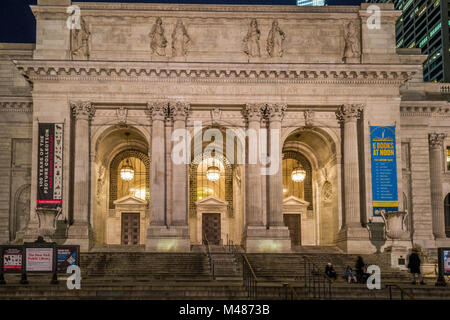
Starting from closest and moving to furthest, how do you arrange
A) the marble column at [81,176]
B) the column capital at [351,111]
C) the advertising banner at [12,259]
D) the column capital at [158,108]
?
the advertising banner at [12,259], the marble column at [81,176], the column capital at [158,108], the column capital at [351,111]

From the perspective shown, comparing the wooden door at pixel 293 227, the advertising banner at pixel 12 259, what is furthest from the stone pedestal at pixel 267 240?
the advertising banner at pixel 12 259

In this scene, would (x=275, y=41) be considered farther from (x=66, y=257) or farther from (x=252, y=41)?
(x=66, y=257)

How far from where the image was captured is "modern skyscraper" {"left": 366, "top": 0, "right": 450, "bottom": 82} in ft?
368

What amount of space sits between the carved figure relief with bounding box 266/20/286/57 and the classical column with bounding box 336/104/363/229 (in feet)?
17.1

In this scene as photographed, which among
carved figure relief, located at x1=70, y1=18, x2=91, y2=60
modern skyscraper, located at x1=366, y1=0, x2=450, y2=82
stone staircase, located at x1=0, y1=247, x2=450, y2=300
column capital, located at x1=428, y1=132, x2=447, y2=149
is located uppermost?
modern skyscraper, located at x1=366, y1=0, x2=450, y2=82

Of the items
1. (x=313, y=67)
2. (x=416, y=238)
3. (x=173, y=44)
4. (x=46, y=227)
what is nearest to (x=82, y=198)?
(x=46, y=227)

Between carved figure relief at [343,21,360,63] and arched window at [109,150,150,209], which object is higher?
carved figure relief at [343,21,360,63]

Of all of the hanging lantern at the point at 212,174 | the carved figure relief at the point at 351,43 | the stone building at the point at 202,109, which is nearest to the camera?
the stone building at the point at 202,109

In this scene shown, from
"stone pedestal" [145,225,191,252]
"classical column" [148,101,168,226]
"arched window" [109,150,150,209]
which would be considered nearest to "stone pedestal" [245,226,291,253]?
"stone pedestal" [145,225,191,252]

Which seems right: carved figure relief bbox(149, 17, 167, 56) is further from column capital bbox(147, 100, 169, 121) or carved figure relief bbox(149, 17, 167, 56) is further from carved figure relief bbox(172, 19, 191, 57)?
column capital bbox(147, 100, 169, 121)

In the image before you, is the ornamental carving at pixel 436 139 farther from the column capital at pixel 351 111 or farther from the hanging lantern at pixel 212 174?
the hanging lantern at pixel 212 174

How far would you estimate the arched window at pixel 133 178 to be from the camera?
144 ft

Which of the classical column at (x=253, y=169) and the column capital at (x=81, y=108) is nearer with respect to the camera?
the classical column at (x=253, y=169)

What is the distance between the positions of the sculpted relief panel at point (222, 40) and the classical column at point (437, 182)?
31.9 feet
